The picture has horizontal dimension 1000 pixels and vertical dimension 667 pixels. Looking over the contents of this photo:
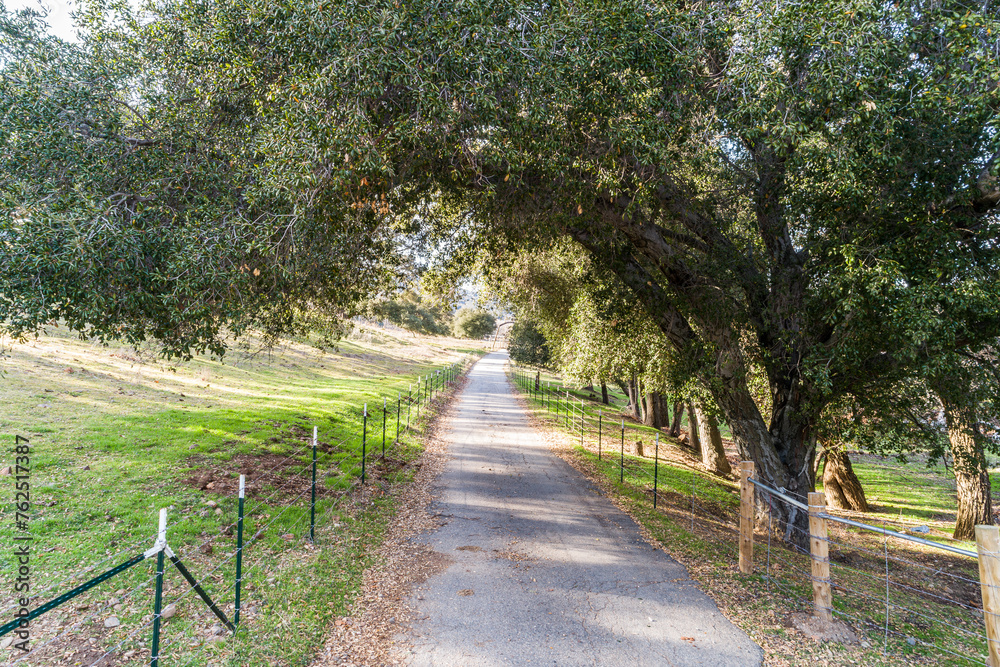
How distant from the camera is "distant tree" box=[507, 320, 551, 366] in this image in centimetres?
2911

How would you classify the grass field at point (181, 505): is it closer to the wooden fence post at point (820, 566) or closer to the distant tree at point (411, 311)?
the distant tree at point (411, 311)

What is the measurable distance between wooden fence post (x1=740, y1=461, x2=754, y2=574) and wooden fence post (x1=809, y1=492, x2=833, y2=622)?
1.19 metres

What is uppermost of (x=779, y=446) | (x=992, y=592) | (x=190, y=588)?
(x=779, y=446)

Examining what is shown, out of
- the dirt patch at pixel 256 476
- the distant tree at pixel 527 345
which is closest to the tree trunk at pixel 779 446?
the dirt patch at pixel 256 476

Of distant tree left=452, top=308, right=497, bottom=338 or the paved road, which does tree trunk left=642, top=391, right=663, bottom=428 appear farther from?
distant tree left=452, top=308, right=497, bottom=338

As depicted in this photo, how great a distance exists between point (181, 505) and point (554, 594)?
5.37 m

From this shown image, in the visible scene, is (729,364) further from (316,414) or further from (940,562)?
(316,414)

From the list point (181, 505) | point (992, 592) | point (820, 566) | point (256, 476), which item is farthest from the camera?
point (256, 476)

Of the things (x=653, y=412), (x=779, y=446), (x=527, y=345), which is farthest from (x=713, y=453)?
(x=527, y=345)

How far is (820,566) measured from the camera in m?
5.62

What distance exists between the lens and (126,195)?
641cm

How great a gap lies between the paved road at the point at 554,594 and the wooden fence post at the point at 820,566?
1097 millimetres

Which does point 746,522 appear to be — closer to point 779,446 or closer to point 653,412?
point 779,446

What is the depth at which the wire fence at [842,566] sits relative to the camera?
16.8ft
